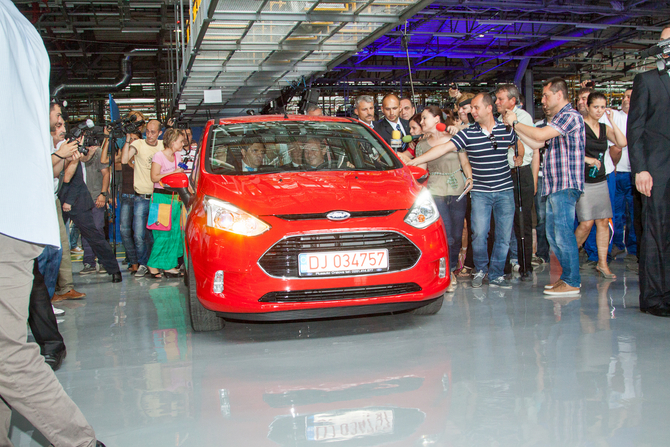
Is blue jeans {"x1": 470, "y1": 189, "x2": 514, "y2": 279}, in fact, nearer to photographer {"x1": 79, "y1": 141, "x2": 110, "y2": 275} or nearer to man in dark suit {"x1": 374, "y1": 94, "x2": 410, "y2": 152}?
man in dark suit {"x1": 374, "y1": 94, "x2": 410, "y2": 152}

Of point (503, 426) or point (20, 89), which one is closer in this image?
point (20, 89)

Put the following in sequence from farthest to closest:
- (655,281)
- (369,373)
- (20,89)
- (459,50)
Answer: (459,50), (655,281), (369,373), (20,89)

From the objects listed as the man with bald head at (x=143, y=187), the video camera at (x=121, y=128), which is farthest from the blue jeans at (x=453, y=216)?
the video camera at (x=121, y=128)

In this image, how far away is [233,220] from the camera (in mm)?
3260

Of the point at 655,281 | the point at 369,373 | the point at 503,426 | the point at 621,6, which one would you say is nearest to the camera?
the point at 503,426

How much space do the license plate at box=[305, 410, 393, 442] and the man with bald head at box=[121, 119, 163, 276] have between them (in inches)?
191

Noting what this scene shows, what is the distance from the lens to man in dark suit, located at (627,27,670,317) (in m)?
3.71

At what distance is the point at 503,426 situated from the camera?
2.17 m

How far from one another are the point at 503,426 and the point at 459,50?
1796 cm

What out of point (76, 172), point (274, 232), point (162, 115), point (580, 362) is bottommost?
point (580, 362)

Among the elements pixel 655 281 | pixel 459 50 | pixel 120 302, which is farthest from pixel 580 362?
pixel 459 50

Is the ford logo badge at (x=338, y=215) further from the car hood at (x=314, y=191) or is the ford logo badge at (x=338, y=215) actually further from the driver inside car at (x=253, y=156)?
the driver inside car at (x=253, y=156)

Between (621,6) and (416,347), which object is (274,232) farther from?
(621,6)

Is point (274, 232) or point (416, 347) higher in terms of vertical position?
point (274, 232)
